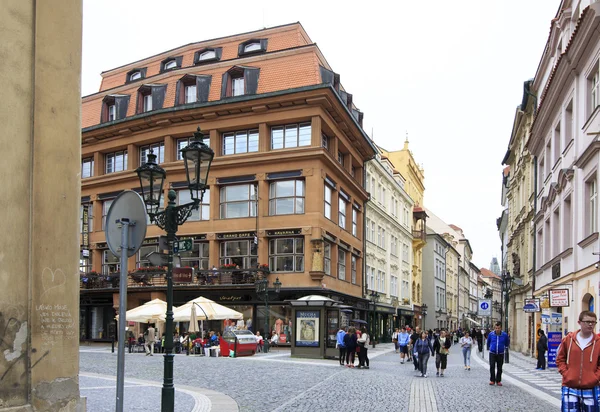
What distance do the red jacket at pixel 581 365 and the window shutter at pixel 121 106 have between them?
4176cm

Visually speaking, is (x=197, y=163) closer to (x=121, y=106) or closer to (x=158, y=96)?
(x=158, y=96)

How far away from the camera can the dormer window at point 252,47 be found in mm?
43250

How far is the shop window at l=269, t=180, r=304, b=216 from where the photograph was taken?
39816 mm

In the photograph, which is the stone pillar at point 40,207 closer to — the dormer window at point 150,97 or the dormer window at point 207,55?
the dormer window at point 150,97

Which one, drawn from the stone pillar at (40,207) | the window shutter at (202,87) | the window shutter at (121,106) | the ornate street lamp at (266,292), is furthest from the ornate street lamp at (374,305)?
the stone pillar at (40,207)

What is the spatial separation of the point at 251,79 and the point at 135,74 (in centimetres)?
1218

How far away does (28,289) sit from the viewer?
306 inches

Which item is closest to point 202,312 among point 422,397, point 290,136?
point 290,136

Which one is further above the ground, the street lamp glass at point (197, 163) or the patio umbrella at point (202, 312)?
the street lamp glass at point (197, 163)

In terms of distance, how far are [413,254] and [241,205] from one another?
120ft

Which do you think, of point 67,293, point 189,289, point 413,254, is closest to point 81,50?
point 67,293

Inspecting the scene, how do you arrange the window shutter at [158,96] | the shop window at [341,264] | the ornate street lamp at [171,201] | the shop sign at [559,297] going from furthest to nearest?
the shop window at [341,264], the window shutter at [158,96], the shop sign at [559,297], the ornate street lamp at [171,201]

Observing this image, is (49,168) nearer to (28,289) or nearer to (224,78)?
(28,289)

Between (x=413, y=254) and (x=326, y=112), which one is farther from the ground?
(x=326, y=112)
